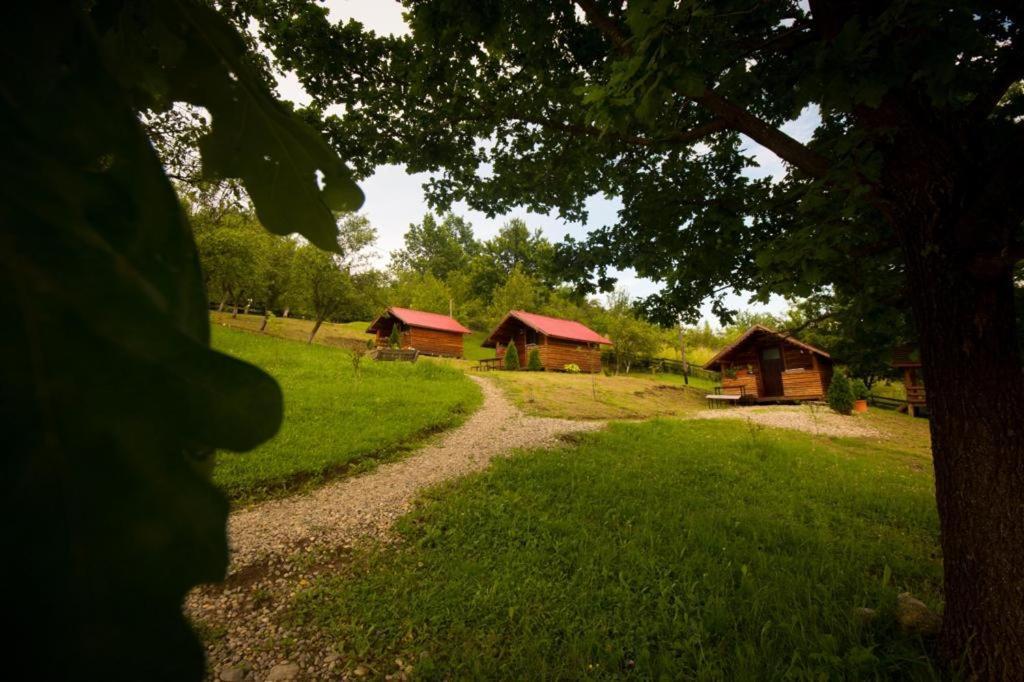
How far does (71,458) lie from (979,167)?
4549 mm

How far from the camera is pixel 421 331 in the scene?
3672 centimetres

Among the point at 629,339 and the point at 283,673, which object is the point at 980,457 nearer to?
the point at 283,673

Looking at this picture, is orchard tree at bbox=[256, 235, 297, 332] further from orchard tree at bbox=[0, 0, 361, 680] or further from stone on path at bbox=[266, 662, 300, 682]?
orchard tree at bbox=[0, 0, 361, 680]

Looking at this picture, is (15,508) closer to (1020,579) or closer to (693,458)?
(1020,579)

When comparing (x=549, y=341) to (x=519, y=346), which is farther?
(x=519, y=346)

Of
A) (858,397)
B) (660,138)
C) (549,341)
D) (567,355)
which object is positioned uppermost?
(549,341)

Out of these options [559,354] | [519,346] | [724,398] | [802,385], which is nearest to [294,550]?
[724,398]

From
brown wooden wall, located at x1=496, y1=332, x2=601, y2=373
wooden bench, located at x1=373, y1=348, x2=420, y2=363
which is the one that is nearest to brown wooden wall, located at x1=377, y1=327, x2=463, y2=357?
brown wooden wall, located at x1=496, y1=332, x2=601, y2=373

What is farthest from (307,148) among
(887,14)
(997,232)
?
(997,232)

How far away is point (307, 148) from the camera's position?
0.79 metres

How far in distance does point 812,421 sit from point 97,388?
21.1 meters

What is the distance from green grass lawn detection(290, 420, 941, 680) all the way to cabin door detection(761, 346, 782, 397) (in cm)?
2187

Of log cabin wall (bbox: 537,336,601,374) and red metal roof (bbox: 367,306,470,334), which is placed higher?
red metal roof (bbox: 367,306,470,334)

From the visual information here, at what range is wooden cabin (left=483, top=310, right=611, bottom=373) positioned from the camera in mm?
33147
